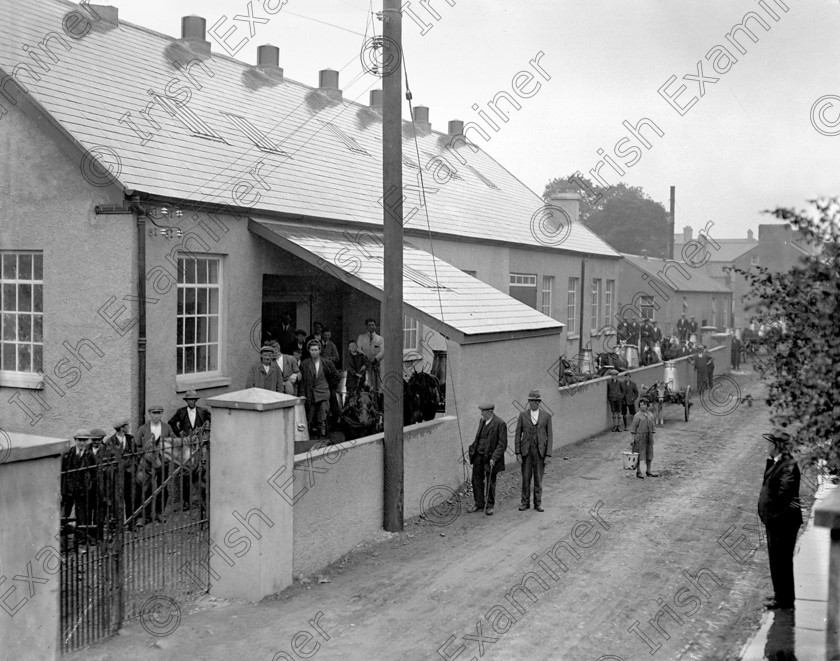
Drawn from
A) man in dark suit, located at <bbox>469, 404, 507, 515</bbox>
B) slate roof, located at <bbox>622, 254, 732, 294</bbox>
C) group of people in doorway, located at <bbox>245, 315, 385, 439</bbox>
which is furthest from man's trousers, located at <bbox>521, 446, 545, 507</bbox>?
slate roof, located at <bbox>622, 254, 732, 294</bbox>

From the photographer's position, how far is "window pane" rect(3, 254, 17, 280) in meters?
13.5

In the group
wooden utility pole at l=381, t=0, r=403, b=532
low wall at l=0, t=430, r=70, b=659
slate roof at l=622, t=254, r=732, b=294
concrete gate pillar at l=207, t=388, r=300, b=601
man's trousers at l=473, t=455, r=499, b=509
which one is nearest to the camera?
low wall at l=0, t=430, r=70, b=659

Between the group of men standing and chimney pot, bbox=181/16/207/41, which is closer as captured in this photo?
the group of men standing

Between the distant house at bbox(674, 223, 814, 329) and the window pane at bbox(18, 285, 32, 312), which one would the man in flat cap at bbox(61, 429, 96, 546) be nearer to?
the window pane at bbox(18, 285, 32, 312)

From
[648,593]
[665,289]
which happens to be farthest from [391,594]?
[665,289]

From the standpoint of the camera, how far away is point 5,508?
679 centimetres

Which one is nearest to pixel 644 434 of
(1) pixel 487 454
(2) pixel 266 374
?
(1) pixel 487 454

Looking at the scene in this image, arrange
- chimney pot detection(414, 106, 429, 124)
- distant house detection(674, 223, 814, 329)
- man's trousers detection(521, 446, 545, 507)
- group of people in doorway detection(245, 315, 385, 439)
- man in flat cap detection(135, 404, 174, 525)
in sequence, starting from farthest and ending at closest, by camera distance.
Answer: distant house detection(674, 223, 814, 329), chimney pot detection(414, 106, 429, 124), man's trousers detection(521, 446, 545, 507), group of people in doorway detection(245, 315, 385, 439), man in flat cap detection(135, 404, 174, 525)

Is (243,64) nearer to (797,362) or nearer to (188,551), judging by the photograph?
(188,551)

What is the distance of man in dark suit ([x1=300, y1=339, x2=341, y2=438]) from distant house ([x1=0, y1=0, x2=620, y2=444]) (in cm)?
139

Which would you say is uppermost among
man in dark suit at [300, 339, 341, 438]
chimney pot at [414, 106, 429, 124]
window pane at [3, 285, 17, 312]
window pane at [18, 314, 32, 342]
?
chimney pot at [414, 106, 429, 124]

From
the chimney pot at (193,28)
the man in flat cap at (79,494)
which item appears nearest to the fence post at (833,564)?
the man in flat cap at (79,494)

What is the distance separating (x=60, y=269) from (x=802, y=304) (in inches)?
417

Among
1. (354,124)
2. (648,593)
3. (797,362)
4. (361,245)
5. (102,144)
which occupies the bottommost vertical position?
(648,593)
